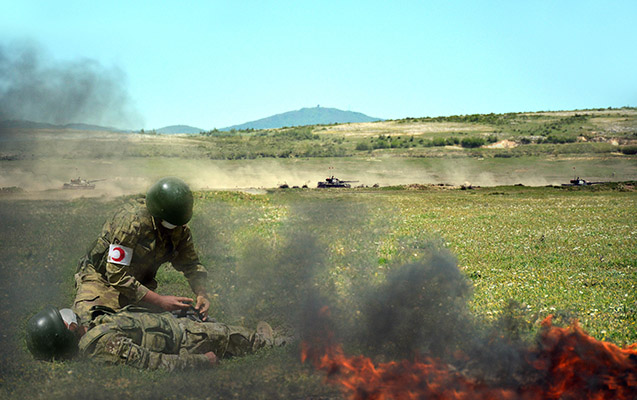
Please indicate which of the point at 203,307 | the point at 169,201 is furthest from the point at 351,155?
the point at 169,201

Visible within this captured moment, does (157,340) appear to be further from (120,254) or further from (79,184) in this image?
(79,184)

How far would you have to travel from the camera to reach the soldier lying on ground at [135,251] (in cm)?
866

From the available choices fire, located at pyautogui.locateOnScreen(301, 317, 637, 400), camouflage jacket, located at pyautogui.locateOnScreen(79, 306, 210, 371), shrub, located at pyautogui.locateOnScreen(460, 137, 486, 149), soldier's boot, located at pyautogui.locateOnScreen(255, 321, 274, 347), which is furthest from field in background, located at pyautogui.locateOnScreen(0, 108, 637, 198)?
fire, located at pyautogui.locateOnScreen(301, 317, 637, 400)

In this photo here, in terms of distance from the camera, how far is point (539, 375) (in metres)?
7.11

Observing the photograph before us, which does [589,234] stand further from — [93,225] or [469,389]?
[93,225]

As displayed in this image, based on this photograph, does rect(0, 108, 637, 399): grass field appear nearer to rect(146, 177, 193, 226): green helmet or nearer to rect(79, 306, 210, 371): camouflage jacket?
rect(79, 306, 210, 371): camouflage jacket

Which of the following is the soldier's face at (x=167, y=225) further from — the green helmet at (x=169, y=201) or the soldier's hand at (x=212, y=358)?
the soldier's hand at (x=212, y=358)

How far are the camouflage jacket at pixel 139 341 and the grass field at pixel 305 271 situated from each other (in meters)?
0.17

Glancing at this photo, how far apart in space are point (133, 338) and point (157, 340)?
1.09 feet

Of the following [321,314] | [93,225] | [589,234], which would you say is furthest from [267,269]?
[589,234]

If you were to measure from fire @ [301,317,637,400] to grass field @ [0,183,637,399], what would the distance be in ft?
1.57

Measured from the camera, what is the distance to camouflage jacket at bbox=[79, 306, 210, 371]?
8.04 metres

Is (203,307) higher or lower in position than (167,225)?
lower

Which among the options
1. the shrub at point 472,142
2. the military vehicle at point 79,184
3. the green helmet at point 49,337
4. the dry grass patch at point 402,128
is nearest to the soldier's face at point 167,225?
the green helmet at point 49,337
